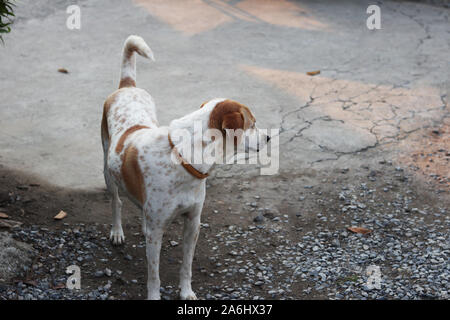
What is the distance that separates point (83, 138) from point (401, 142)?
3.59m

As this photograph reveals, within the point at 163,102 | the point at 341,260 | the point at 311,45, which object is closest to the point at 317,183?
the point at 341,260

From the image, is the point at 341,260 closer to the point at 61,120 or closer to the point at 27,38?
the point at 61,120

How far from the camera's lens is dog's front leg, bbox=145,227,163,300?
3.46 meters

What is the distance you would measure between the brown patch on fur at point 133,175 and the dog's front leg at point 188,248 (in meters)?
0.36

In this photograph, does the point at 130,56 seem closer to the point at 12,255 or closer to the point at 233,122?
the point at 233,122

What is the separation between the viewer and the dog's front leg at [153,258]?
11.4 ft

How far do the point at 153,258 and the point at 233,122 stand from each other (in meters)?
1.11

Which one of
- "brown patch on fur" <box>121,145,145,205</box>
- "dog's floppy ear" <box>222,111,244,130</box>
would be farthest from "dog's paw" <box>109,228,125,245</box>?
"dog's floppy ear" <box>222,111,244,130</box>

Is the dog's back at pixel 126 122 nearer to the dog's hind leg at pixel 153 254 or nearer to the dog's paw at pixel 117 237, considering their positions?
the dog's hind leg at pixel 153 254

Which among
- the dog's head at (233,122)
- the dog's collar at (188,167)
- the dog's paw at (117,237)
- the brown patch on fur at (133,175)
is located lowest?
the dog's paw at (117,237)

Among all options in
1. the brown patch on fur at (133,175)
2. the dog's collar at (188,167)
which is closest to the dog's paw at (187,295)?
the brown patch on fur at (133,175)

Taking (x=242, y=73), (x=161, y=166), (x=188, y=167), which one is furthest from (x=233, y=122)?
(x=242, y=73)

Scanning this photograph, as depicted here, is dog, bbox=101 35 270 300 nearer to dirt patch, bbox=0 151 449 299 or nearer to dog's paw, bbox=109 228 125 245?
dirt patch, bbox=0 151 449 299

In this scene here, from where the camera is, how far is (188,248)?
12.2ft
